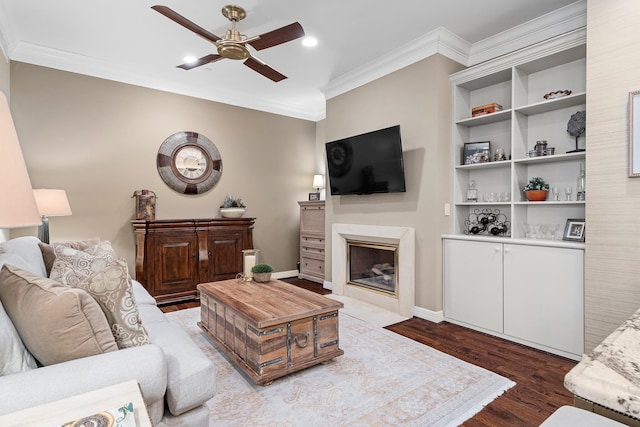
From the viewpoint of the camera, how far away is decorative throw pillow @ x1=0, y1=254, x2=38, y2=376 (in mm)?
1064

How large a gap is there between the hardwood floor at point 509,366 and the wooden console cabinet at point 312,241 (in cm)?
195

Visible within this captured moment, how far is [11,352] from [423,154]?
3.38 m

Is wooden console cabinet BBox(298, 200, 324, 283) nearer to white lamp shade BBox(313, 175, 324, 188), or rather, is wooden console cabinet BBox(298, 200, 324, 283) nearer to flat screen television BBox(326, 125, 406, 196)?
white lamp shade BBox(313, 175, 324, 188)

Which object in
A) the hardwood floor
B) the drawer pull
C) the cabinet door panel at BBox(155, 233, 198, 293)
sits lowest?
the hardwood floor

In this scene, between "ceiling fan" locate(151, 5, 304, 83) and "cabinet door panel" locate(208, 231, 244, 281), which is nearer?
"ceiling fan" locate(151, 5, 304, 83)

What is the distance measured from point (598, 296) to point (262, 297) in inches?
94.7

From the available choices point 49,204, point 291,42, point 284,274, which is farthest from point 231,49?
point 284,274

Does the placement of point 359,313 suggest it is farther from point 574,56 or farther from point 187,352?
point 574,56

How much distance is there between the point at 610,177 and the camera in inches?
90.4

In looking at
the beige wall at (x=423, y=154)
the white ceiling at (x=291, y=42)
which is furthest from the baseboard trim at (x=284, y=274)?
the white ceiling at (x=291, y=42)

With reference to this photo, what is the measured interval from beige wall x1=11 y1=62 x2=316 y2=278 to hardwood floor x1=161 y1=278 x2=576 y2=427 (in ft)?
9.97

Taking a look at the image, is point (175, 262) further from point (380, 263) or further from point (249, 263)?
point (380, 263)

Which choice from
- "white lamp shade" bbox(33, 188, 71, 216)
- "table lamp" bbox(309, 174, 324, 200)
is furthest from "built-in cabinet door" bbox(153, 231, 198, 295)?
"table lamp" bbox(309, 174, 324, 200)

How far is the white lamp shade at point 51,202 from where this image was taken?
3.05 meters
